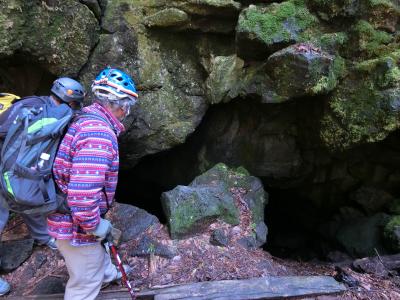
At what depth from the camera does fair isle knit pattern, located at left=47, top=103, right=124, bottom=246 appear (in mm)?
2721

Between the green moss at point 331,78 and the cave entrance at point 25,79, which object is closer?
the green moss at point 331,78

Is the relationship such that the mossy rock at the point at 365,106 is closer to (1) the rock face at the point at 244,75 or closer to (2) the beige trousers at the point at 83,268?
(1) the rock face at the point at 244,75

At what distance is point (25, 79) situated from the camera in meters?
6.38

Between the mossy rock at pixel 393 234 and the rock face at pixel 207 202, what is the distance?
7.80 feet

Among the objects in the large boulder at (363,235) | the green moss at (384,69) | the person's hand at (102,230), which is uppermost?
the green moss at (384,69)

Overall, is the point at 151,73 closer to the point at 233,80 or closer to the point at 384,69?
the point at 233,80

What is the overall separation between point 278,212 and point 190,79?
16.8 feet

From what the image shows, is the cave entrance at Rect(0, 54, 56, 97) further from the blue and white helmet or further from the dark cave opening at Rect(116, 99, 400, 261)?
the blue and white helmet

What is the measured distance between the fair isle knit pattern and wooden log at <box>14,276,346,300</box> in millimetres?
1248

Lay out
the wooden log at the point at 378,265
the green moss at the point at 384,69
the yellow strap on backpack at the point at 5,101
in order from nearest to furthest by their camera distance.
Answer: the yellow strap on backpack at the point at 5,101
the wooden log at the point at 378,265
the green moss at the point at 384,69

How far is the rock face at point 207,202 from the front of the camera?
4.96 metres

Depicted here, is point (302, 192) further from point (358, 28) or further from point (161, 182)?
point (358, 28)

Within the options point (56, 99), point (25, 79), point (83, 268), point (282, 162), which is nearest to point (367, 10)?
point (282, 162)

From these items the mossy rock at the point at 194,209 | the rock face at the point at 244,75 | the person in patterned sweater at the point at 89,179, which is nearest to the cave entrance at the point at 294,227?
the rock face at the point at 244,75
